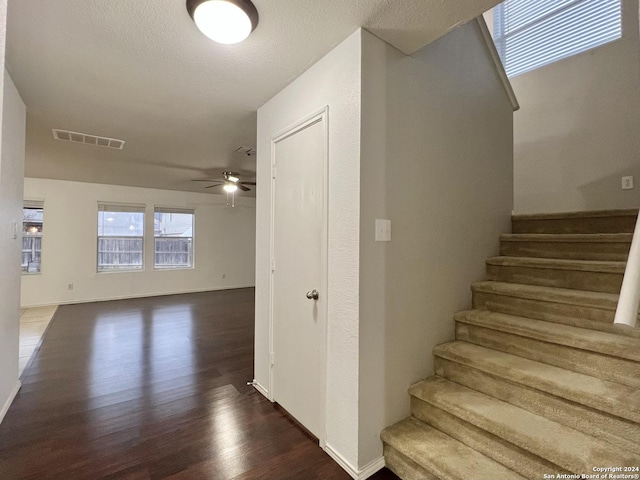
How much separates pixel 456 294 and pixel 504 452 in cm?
101

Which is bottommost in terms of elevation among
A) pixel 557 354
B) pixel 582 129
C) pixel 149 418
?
pixel 149 418

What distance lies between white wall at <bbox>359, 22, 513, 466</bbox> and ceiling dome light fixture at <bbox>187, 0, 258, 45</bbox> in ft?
2.16

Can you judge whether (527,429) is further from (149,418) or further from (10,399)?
(10,399)

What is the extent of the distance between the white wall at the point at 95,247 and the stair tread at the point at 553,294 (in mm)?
6638

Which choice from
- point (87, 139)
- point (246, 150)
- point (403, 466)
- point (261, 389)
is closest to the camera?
point (403, 466)

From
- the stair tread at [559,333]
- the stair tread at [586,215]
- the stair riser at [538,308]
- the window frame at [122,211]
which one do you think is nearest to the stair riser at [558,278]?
the stair riser at [538,308]

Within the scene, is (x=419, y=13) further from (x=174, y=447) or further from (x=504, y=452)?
(x=174, y=447)

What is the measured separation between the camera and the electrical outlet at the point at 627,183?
127 inches

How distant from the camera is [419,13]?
1.56 meters

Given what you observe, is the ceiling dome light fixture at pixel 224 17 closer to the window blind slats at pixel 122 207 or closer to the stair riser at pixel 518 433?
the stair riser at pixel 518 433

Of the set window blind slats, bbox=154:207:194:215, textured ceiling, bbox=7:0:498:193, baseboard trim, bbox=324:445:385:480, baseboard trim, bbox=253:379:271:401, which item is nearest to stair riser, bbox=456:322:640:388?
baseboard trim, bbox=324:445:385:480

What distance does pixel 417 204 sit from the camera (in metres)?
1.95

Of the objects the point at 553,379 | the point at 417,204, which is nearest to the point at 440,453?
the point at 553,379

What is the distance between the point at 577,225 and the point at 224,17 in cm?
319
